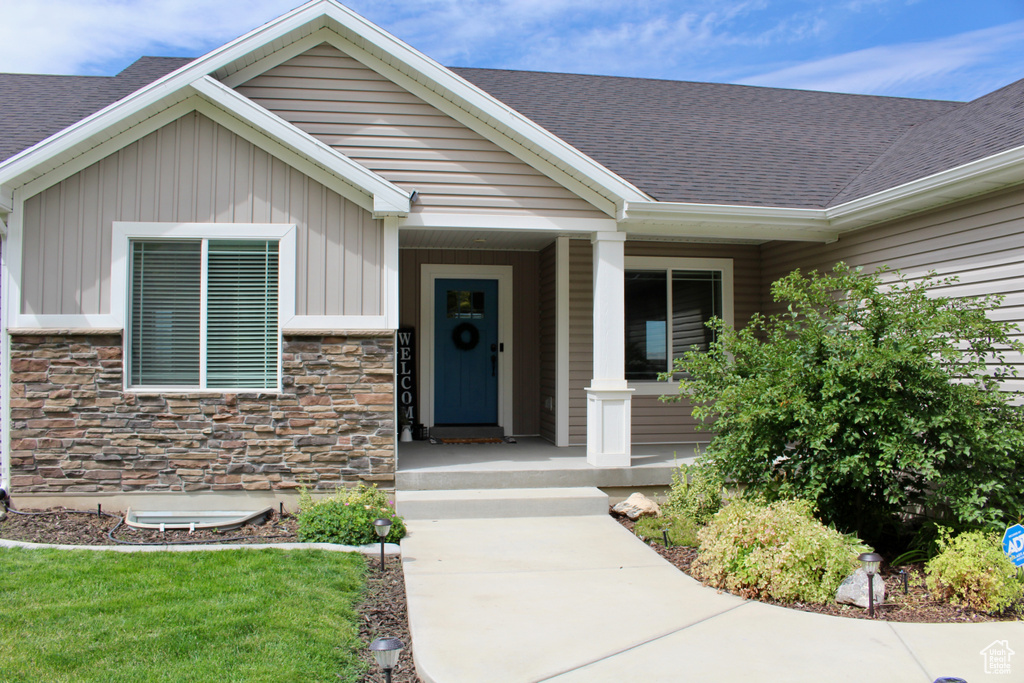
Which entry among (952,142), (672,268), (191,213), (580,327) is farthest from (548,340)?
(952,142)

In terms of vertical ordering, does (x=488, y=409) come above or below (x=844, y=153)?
below

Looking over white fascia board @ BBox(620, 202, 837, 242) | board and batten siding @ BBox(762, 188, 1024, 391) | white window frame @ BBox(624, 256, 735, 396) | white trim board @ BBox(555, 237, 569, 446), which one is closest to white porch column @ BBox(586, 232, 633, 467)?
white fascia board @ BBox(620, 202, 837, 242)

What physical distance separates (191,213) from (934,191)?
6.32 m

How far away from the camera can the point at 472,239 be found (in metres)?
8.70

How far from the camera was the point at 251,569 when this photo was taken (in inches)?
187

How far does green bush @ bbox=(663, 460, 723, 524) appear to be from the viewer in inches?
235

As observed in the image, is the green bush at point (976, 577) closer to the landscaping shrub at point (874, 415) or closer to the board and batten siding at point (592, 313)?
the landscaping shrub at point (874, 415)

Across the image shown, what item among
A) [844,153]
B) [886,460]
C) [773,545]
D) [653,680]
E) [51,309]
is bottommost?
Answer: [653,680]

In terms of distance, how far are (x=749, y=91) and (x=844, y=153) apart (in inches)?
102

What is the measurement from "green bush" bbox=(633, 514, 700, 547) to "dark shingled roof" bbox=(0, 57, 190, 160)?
22.4 ft

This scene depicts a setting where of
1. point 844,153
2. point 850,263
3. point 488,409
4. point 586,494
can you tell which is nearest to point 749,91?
point 844,153

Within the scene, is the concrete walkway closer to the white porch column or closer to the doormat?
the white porch column

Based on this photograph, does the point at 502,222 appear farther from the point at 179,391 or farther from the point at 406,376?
the point at 179,391

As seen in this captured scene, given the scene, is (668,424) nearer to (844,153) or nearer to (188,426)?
(844,153)
